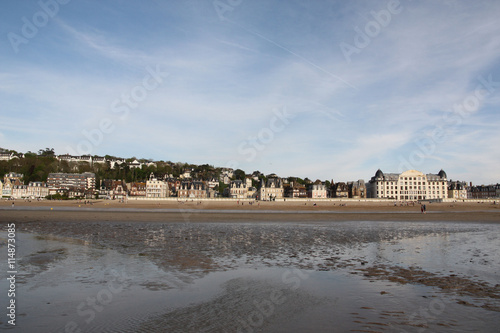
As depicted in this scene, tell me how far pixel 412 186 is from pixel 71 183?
5478 inches

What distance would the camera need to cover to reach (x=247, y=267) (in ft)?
42.0

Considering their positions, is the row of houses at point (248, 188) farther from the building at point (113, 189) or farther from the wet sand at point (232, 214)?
the wet sand at point (232, 214)

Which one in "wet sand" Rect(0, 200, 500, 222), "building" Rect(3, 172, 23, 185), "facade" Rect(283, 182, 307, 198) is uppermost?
"building" Rect(3, 172, 23, 185)

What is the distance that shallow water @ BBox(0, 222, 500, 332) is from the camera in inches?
278

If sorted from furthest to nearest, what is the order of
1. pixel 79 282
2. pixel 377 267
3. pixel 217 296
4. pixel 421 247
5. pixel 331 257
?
pixel 421 247 < pixel 331 257 < pixel 377 267 < pixel 79 282 < pixel 217 296

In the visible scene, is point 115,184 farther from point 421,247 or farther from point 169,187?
point 421,247

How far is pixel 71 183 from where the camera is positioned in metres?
143

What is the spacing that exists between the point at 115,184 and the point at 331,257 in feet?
462

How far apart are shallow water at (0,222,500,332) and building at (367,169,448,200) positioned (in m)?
134

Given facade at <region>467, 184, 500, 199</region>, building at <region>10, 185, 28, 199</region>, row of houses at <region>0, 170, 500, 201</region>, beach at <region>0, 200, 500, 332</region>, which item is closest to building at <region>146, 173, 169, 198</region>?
row of houses at <region>0, 170, 500, 201</region>

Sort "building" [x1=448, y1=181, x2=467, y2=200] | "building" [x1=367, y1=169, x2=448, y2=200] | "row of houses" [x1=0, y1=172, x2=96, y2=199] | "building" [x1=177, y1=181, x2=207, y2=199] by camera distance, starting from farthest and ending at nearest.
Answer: "building" [x1=448, y1=181, x2=467, y2=200] < "building" [x1=367, y1=169, x2=448, y2=200] < "row of houses" [x1=0, y1=172, x2=96, y2=199] < "building" [x1=177, y1=181, x2=207, y2=199]

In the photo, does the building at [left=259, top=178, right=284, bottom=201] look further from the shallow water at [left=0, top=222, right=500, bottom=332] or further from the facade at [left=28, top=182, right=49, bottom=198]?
the shallow water at [left=0, top=222, right=500, bottom=332]

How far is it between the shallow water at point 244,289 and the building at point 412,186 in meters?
134

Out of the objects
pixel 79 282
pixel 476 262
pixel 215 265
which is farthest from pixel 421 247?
pixel 79 282
